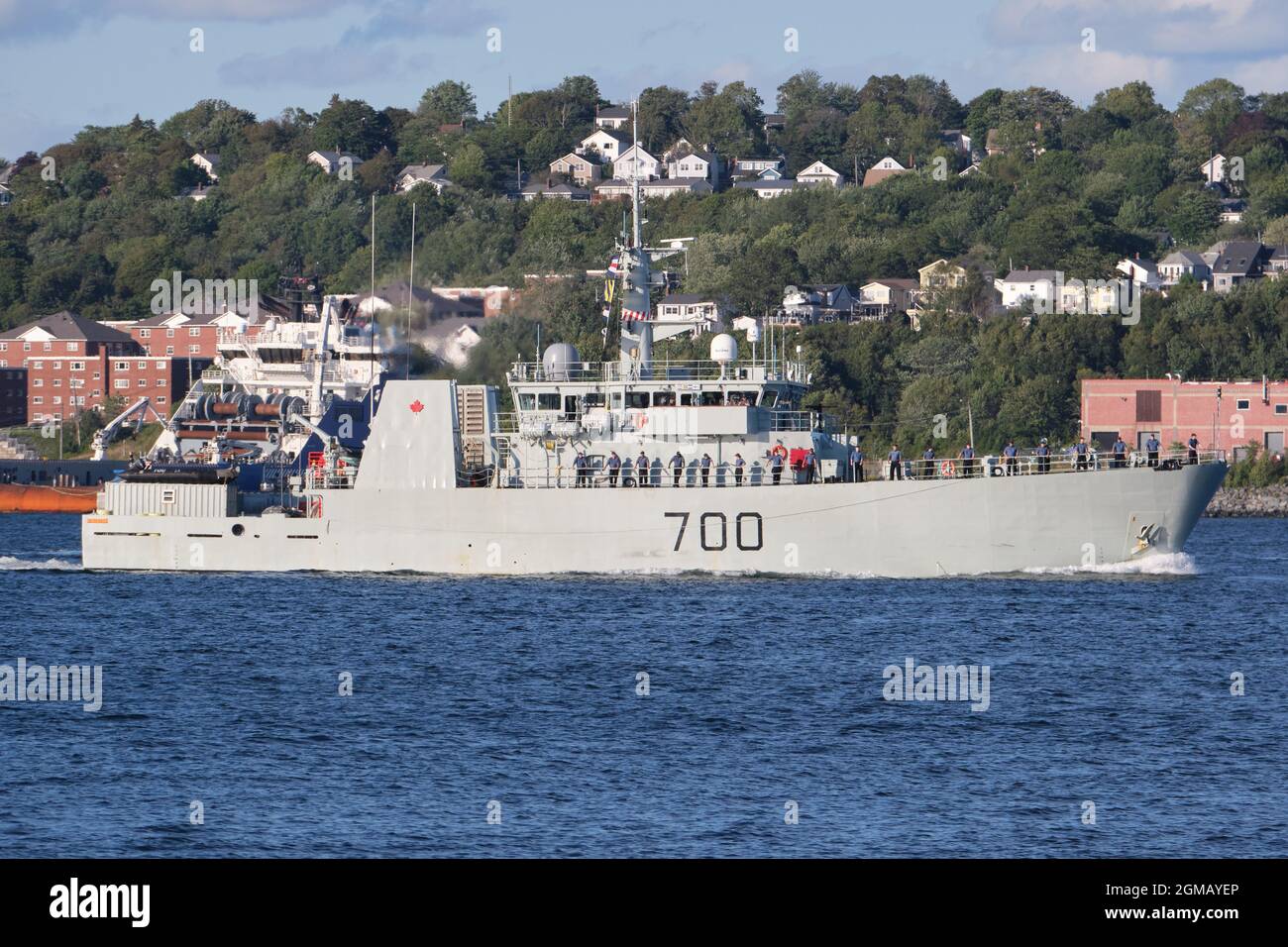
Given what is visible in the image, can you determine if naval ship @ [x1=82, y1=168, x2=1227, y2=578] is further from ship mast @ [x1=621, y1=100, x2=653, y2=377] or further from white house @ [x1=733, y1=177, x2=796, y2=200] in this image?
white house @ [x1=733, y1=177, x2=796, y2=200]

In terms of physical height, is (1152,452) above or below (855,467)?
above

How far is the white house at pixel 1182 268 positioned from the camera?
447 feet

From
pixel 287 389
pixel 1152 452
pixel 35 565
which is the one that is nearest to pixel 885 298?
pixel 287 389

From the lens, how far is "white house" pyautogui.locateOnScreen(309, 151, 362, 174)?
169500 mm

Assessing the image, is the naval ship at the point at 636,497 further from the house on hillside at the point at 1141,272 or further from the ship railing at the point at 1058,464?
the house on hillside at the point at 1141,272

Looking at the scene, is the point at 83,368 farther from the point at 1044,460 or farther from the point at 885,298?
the point at 1044,460

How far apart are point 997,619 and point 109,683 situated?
1780cm

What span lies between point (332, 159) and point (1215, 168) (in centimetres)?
8336

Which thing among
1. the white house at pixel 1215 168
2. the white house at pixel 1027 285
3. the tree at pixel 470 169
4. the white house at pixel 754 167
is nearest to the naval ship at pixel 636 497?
the white house at pixel 1027 285

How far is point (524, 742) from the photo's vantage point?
25.9m

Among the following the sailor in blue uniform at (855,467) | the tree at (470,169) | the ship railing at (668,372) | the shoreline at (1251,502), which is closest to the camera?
the sailor in blue uniform at (855,467)

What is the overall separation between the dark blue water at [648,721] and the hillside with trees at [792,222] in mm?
21895

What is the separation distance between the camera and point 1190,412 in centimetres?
9350
